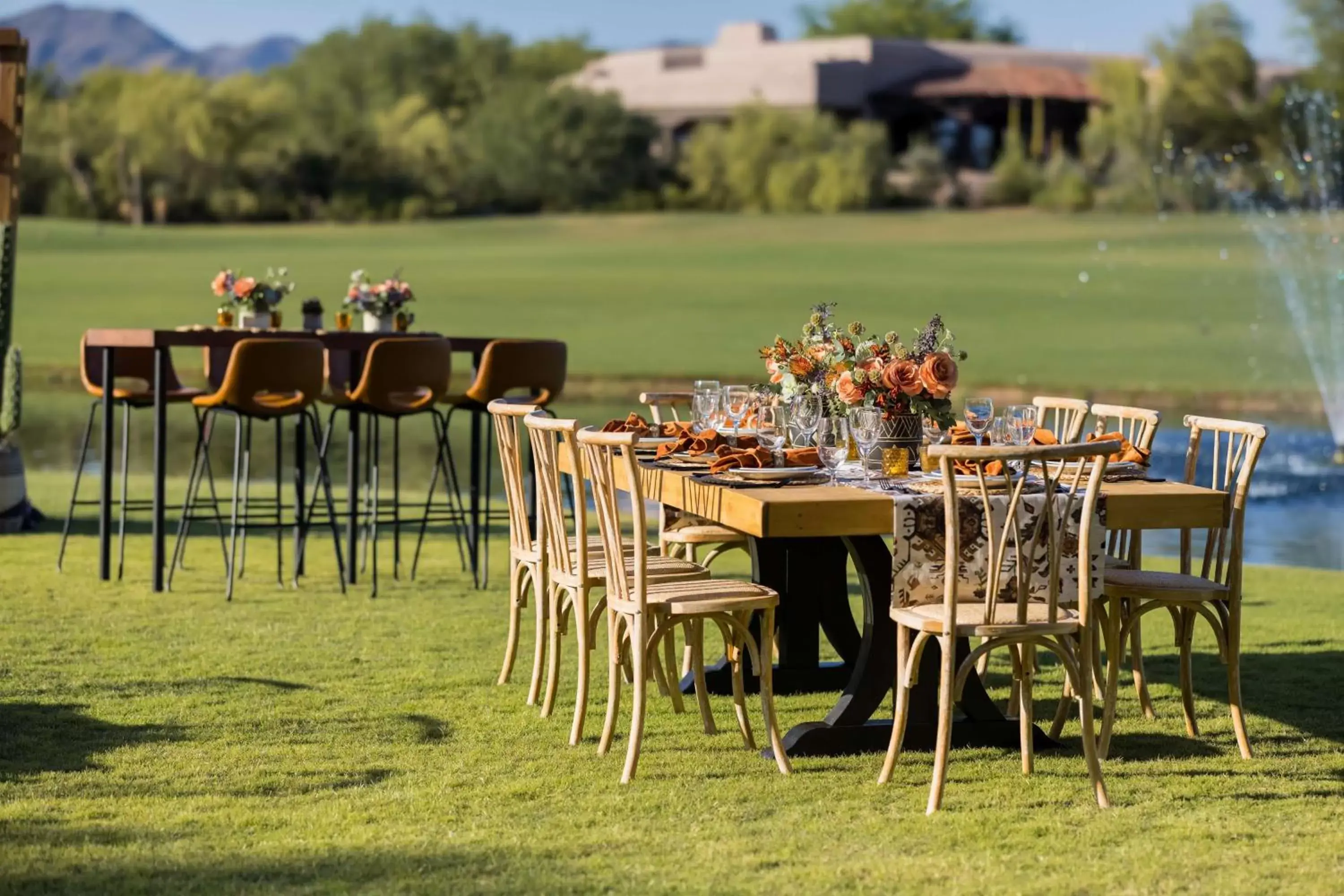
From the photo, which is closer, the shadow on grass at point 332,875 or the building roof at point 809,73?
the shadow on grass at point 332,875

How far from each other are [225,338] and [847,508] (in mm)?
4166

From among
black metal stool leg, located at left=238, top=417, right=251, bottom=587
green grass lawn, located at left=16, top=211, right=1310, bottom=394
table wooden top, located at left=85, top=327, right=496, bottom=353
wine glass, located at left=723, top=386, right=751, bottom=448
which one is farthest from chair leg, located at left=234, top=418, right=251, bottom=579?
green grass lawn, located at left=16, top=211, right=1310, bottom=394

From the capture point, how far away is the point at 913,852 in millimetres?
4180

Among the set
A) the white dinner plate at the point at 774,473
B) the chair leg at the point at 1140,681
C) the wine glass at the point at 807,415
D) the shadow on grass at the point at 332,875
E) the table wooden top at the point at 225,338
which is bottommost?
the shadow on grass at the point at 332,875

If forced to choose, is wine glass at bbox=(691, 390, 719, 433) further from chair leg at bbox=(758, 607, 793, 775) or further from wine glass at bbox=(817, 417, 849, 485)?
chair leg at bbox=(758, 607, 793, 775)

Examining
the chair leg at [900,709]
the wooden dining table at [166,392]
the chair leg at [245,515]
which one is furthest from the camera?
the chair leg at [245,515]

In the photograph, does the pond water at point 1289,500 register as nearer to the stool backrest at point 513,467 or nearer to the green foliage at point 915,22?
the stool backrest at point 513,467

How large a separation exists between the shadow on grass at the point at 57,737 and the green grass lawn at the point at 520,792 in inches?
0.5

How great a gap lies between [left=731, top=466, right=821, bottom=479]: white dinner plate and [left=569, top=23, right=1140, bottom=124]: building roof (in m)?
63.7

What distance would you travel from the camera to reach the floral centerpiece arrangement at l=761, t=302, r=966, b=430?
516cm

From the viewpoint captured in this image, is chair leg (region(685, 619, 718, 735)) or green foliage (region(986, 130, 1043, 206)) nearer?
chair leg (region(685, 619, 718, 735))

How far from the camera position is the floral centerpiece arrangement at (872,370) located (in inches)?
203

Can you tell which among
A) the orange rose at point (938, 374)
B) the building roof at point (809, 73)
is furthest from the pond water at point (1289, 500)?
the building roof at point (809, 73)

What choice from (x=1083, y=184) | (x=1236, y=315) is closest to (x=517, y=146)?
(x=1083, y=184)
